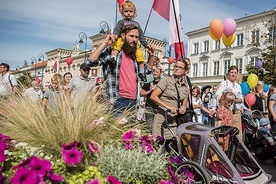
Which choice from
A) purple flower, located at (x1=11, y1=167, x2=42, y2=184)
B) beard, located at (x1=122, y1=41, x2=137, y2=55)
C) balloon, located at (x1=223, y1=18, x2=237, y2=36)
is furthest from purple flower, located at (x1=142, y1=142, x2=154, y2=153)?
balloon, located at (x1=223, y1=18, x2=237, y2=36)

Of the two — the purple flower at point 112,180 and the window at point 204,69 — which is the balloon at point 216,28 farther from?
the window at point 204,69

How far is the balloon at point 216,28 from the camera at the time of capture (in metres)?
12.2

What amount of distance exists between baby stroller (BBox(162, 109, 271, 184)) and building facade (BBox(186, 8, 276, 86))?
125 feet

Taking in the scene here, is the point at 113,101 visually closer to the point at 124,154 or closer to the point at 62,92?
the point at 62,92

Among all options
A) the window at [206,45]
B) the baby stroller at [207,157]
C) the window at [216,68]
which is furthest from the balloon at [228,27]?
the window at [206,45]

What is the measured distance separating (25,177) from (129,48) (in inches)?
92.8

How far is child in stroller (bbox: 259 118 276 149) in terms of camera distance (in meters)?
5.99

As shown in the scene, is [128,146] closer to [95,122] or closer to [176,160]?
[95,122]

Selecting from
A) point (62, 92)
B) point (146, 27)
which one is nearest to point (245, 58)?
point (146, 27)

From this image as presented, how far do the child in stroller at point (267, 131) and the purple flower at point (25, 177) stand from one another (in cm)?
513

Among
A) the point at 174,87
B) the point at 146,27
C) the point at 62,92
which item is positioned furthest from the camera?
the point at 146,27

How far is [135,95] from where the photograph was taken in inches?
156

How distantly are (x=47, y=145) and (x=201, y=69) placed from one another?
4915 cm

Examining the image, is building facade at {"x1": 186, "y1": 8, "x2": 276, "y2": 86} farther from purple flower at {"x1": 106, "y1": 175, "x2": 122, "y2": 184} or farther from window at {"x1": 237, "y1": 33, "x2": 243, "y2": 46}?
purple flower at {"x1": 106, "y1": 175, "x2": 122, "y2": 184}
